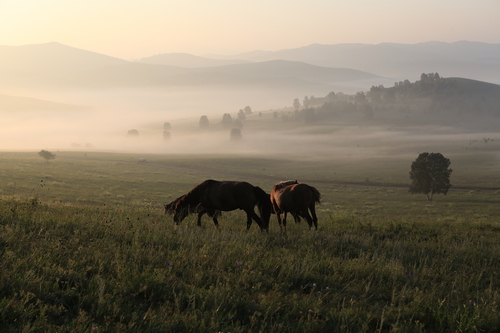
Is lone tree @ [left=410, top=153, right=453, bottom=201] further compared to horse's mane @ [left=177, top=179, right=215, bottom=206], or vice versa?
lone tree @ [left=410, top=153, right=453, bottom=201]

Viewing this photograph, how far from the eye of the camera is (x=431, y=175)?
213 ft

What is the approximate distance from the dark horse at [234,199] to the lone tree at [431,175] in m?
59.6

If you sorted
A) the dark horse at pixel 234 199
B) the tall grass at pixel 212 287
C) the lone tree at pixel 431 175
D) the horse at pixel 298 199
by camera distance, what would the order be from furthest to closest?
the lone tree at pixel 431 175, the horse at pixel 298 199, the dark horse at pixel 234 199, the tall grass at pixel 212 287

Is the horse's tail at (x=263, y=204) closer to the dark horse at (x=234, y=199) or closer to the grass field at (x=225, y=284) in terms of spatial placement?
the dark horse at (x=234, y=199)

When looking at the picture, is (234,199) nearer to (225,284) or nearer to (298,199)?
(298,199)

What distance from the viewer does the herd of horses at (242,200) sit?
12906 mm

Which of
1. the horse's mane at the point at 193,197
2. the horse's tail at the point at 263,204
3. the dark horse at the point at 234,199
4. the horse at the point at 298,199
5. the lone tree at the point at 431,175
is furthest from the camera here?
the lone tree at the point at 431,175

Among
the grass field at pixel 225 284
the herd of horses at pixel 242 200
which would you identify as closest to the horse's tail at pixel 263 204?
the herd of horses at pixel 242 200

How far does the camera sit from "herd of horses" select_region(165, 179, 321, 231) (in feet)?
42.3

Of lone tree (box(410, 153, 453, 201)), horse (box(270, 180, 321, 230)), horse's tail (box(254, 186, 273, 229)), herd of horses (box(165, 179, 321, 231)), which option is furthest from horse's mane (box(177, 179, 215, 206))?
lone tree (box(410, 153, 453, 201))

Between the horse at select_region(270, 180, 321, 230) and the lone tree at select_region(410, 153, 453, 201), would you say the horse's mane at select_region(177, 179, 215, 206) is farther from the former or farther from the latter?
the lone tree at select_region(410, 153, 453, 201)

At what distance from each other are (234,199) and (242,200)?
0.97ft

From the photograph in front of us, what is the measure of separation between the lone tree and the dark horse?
196ft

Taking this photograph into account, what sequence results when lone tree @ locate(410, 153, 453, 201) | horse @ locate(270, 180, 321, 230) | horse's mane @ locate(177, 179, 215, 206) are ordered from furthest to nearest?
lone tree @ locate(410, 153, 453, 201) < horse @ locate(270, 180, 321, 230) < horse's mane @ locate(177, 179, 215, 206)
